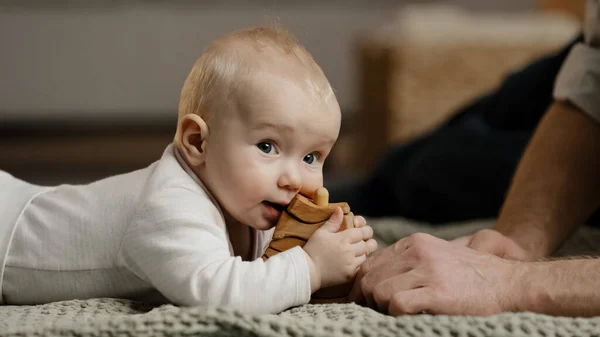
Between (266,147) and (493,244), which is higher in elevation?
(266,147)

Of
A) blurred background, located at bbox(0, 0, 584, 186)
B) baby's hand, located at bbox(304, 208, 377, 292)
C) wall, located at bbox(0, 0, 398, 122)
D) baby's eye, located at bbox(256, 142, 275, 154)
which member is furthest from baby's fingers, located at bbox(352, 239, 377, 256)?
wall, located at bbox(0, 0, 398, 122)

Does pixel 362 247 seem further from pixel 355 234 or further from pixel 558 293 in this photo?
pixel 558 293

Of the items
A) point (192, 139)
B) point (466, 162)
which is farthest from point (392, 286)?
point (466, 162)

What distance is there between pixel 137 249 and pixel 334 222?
0.65 ft

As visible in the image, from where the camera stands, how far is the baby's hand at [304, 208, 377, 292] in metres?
0.83

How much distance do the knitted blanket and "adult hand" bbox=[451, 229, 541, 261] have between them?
253mm

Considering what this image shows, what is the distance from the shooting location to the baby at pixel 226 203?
802 mm

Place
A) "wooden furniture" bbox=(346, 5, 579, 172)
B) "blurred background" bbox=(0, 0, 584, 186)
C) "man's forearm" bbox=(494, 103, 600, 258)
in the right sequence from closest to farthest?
"man's forearm" bbox=(494, 103, 600, 258)
"wooden furniture" bbox=(346, 5, 579, 172)
"blurred background" bbox=(0, 0, 584, 186)

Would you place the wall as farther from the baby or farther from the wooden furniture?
the baby

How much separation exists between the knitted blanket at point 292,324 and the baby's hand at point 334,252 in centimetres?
3

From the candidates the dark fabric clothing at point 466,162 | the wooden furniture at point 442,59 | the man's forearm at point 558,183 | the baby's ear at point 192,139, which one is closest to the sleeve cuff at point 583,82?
the man's forearm at point 558,183

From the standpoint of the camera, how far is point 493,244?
3.48ft

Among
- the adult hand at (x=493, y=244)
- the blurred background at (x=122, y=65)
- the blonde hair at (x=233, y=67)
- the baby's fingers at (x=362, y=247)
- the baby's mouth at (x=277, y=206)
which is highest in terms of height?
the blonde hair at (x=233, y=67)

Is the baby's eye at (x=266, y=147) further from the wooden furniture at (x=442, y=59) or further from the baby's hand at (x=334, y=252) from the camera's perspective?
the wooden furniture at (x=442, y=59)
